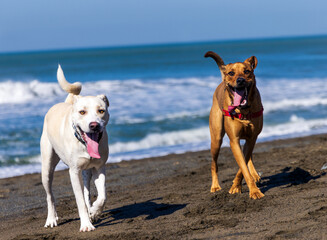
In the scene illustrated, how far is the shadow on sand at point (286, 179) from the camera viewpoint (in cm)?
627

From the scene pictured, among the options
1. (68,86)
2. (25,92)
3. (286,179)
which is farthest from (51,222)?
(25,92)

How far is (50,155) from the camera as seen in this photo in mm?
5453

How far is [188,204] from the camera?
5.73 meters

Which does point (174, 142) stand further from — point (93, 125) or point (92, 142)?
point (93, 125)

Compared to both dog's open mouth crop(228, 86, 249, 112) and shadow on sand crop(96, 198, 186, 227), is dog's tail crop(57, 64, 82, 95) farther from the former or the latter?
→ dog's open mouth crop(228, 86, 249, 112)

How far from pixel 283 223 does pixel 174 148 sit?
23.8 feet

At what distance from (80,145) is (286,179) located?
304cm

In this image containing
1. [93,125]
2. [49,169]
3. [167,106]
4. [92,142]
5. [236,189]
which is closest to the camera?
[93,125]

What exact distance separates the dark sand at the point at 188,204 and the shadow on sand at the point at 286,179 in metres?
0.01

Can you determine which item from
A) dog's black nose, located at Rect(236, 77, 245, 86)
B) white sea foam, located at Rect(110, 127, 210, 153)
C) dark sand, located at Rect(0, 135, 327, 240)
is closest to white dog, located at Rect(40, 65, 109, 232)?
dark sand, located at Rect(0, 135, 327, 240)

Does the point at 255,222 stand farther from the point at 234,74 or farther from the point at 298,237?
the point at 234,74

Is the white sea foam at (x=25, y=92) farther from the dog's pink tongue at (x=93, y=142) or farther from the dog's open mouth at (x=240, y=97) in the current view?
the dog's pink tongue at (x=93, y=142)

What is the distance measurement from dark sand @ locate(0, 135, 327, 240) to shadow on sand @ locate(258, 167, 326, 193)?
0.04ft

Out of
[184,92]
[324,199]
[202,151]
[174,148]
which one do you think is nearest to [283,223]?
[324,199]
